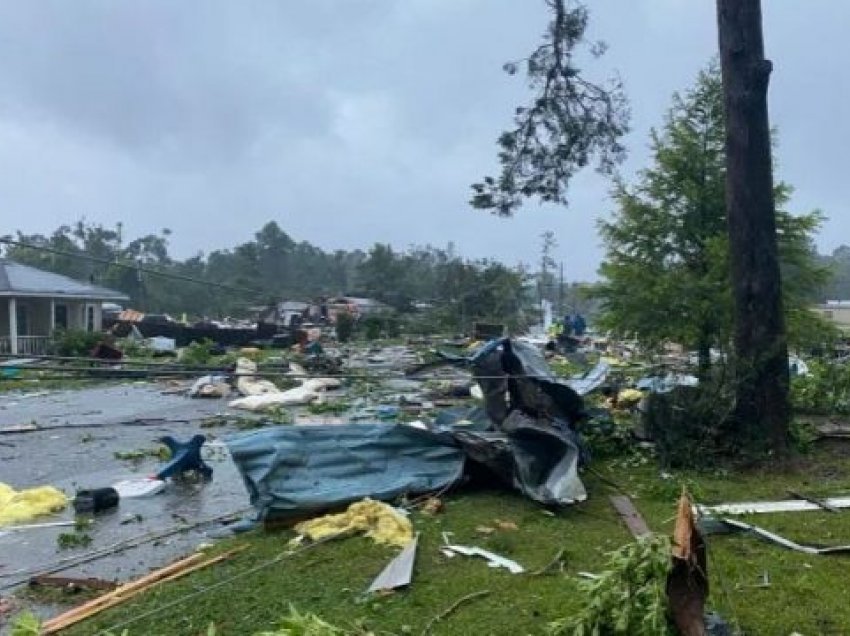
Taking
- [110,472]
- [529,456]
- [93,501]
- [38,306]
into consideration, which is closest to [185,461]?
[110,472]

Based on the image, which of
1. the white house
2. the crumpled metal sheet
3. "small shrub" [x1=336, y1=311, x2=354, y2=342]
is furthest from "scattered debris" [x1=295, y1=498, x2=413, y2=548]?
"small shrub" [x1=336, y1=311, x2=354, y2=342]

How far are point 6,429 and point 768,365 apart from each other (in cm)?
1098

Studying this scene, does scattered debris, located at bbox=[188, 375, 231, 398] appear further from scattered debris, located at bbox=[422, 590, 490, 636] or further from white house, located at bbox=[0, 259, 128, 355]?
scattered debris, located at bbox=[422, 590, 490, 636]

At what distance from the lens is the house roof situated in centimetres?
2953

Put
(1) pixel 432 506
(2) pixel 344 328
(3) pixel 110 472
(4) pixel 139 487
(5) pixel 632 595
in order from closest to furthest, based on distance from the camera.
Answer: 1. (5) pixel 632 595
2. (1) pixel 432 506
3. (4) pixel 139 487
4. (3) pixel 110 472
5. (2) pixel 344 328

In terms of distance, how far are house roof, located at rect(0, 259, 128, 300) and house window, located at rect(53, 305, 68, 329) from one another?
98 cm

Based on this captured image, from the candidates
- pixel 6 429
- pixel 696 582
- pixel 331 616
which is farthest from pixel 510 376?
pixel 6 429

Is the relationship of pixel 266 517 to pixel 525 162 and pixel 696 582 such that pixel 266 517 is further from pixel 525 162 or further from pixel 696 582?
pixel 525 162

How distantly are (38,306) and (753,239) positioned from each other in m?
30.2

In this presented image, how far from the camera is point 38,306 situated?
32625mm

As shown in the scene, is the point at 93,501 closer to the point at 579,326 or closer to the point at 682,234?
the point at 682,234

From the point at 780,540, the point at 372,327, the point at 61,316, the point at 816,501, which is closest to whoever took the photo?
the point at 780,540

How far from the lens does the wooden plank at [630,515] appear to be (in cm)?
598

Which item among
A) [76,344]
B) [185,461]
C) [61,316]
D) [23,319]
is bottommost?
[185,461]
